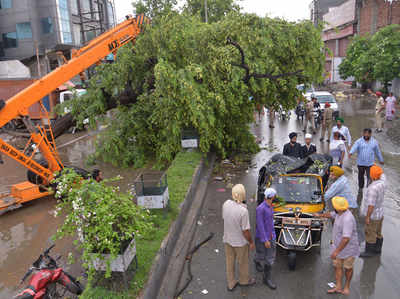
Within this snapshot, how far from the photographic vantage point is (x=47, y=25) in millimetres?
34906

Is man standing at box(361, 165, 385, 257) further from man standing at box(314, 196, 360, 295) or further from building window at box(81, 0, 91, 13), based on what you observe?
building window at box(81, 0, 91, 13)

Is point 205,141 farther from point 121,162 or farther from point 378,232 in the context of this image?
point 378,232

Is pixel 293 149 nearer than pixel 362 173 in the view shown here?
No

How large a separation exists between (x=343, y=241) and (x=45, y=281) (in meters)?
4.36

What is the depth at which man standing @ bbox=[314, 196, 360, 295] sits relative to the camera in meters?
4.67

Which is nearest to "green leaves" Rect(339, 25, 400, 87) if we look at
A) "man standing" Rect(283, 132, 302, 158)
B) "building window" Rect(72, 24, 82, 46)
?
"man standing" Rect(283, 132, 302, 158)

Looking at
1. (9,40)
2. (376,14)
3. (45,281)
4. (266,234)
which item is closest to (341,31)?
(376,14)

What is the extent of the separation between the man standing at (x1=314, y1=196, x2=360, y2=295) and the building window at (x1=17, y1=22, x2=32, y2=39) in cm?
3814

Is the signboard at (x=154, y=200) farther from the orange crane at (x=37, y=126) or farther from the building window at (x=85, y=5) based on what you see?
the building window at (x=85, y=5)

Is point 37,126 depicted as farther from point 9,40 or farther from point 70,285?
point 9,40

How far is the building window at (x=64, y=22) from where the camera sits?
35312 millimetres

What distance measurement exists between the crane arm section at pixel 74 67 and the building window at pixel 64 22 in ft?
90.8

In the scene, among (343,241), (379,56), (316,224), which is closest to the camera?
(343,241)

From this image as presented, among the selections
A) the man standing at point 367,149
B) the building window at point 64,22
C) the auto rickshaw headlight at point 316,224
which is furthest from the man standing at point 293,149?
the building window at point 64,22
